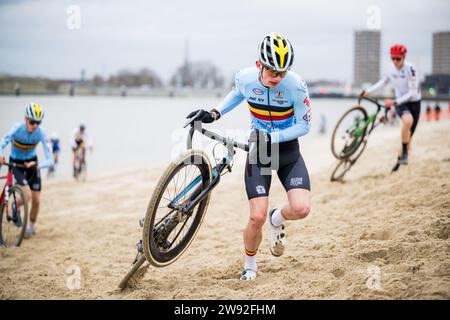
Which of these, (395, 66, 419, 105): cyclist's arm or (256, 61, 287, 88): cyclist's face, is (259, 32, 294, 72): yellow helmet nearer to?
(256, 61, 287, 88): cyclist's face

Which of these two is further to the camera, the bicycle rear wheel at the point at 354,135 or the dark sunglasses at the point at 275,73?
the bicycle rear wheel at the point at 354,135

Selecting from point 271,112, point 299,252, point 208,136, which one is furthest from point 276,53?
point 299,252

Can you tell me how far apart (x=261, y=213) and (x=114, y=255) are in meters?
3.28

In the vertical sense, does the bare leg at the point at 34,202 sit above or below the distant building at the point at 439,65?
below

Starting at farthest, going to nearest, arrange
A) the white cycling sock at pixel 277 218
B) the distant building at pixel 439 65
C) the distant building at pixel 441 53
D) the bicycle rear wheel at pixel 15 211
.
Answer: the distant building at pixel 441 53, the distant building at pixel 439 65, the bicycle rear wheel at pixel 15 211, the white cycling sock at pixel 277 218

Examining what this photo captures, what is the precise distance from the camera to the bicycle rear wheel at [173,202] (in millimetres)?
4652

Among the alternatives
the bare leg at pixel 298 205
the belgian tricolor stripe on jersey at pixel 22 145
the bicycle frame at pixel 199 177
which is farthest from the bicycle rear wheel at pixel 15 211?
the bare leg at pixel 298 205

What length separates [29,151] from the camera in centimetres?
955

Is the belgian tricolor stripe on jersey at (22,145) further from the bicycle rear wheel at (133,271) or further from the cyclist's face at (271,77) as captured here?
the cyclist's face at (271,77)

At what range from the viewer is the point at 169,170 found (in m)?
4.68

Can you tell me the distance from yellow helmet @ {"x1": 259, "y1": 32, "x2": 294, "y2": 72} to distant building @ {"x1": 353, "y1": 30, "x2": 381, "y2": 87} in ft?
94.5

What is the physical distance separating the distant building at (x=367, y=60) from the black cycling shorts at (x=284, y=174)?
93.8 feet
